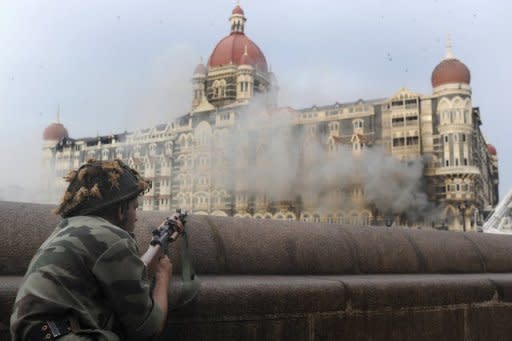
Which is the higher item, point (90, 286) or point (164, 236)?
point (164, 236)

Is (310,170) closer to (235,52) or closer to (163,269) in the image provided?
(235,52)

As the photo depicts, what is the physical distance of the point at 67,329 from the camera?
1306 millimetres

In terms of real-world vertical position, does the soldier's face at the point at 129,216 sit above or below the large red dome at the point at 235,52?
below

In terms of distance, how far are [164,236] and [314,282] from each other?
97 cm

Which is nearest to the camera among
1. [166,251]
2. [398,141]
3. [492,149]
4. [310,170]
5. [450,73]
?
[166,251]

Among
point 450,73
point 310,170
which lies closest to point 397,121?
point 450,73

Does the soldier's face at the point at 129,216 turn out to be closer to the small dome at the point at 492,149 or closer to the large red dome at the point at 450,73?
the large red dome at the point at 450,73

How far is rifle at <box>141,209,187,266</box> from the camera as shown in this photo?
66.1 inches

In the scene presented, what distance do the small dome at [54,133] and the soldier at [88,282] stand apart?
48.8m

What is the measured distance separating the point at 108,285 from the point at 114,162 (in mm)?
434

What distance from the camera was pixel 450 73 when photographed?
101 ft

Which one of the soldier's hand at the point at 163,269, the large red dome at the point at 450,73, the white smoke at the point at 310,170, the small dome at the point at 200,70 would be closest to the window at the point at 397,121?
the white smoke at the point at 310,170

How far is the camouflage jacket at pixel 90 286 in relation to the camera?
1.31m

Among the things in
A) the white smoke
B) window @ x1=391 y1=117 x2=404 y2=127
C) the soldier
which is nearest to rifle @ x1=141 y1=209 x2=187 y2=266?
the soldier
